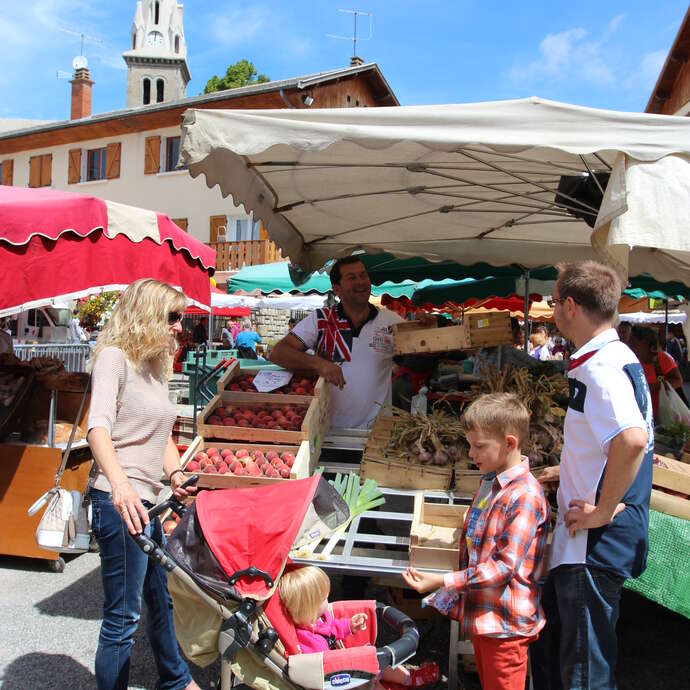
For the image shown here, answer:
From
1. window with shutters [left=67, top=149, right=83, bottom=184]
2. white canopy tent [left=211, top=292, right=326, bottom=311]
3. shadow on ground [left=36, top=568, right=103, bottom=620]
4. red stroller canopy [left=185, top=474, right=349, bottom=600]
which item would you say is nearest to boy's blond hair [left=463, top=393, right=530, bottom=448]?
red stroller canopy [left=185, top=474, right=349, bottom=600]

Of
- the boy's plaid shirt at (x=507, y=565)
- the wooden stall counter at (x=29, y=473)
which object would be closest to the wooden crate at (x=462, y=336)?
the boy's plaid shirt at (x=507, y=565)

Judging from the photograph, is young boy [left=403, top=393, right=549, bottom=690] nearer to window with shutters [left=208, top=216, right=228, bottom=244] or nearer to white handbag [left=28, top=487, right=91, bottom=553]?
white handbag [left=28, top=487, right=91, bottom=553]

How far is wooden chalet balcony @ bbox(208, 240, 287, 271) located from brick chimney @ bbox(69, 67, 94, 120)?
20.6 metres

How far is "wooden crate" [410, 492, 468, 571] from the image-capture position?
2605 mm

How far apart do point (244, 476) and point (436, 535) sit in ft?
3.22

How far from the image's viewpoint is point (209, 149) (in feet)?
8.62

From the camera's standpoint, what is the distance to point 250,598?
2.09m

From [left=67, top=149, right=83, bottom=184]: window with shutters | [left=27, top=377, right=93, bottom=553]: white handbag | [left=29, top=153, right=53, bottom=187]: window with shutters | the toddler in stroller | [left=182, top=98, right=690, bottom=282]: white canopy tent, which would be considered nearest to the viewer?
the toddler in stroller

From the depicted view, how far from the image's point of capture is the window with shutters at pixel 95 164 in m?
28.3

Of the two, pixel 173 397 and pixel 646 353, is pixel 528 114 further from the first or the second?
pixel 173 397

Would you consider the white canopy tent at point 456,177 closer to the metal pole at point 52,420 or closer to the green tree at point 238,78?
the metal pole at point 52,420

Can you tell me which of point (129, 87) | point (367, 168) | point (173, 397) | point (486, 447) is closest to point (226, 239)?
point (173, 397)

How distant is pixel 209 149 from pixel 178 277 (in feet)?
9.42

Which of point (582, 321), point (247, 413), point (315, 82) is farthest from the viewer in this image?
point (315, 82)
